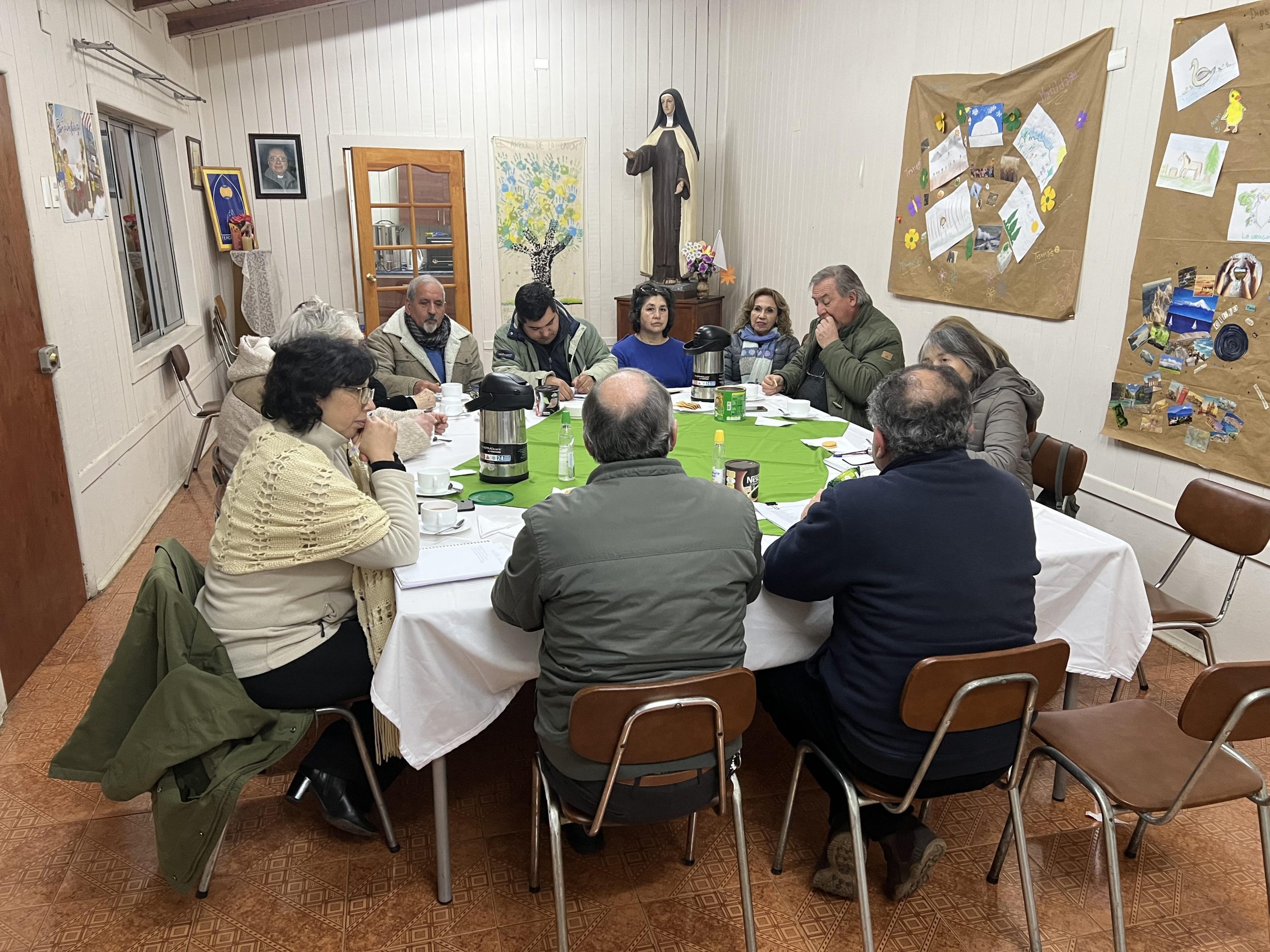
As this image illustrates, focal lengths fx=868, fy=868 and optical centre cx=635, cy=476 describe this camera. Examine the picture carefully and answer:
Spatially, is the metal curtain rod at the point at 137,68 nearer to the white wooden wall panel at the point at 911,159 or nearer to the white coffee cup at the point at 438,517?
the white coffee cup at the point at 438,517

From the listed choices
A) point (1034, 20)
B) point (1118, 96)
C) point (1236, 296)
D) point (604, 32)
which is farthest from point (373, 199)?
point (1236, 296)

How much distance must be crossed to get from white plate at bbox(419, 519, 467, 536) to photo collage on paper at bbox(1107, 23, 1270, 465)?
8.92 feet

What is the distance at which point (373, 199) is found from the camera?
6.68 meters

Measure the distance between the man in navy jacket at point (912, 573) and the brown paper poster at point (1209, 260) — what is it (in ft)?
5.89

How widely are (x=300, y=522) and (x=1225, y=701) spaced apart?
1898mm

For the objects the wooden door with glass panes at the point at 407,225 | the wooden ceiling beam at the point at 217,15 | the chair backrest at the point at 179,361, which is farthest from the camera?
the wooden door with glass panes at the point at 407,225

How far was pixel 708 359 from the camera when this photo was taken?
3.78 metres

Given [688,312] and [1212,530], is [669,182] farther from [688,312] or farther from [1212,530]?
[1212,530]

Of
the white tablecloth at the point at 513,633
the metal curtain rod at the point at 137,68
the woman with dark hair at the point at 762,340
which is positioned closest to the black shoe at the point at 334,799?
the white tablecloth at the point at 513,633

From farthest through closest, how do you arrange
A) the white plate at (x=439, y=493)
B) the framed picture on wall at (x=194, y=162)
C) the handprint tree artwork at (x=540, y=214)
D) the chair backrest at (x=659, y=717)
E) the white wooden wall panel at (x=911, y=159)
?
the handprint tree artwork at (x=540, y=214)
the framed picture on wall at (x=194, y=162)
the white wooden wall panel at (x=911, y=159)
the white plate at (x=439, y=493)
the chair backrest at (x=659, y=717)

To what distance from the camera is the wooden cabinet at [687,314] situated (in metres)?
6.64

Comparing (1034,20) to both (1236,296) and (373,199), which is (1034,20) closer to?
(1236,296)

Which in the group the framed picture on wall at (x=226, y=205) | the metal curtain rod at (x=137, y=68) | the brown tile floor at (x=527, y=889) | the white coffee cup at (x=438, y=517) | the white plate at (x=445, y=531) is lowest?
the brown tile floor at (x=527, y=889)

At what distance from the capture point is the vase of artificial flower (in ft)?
22.0
